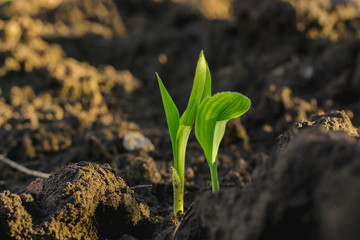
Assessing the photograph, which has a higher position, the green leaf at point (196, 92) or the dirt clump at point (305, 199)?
the green leaf at point (196, 92)

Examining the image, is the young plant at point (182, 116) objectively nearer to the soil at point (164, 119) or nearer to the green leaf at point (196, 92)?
the green leaf at point (196, 92)

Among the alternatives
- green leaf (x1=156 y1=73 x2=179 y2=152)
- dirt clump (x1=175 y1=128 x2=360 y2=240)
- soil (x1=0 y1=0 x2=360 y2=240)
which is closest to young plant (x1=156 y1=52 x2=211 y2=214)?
green leaf (x1=156 y1=73 x2=179 y2=152)

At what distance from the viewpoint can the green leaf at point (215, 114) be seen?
1404 mm

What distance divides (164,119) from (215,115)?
233 cm

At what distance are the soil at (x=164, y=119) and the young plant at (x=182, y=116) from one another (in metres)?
0.19

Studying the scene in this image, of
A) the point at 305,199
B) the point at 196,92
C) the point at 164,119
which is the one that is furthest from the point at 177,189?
the point at 164,119

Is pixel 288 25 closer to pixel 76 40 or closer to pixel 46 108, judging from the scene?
pixel 46 108

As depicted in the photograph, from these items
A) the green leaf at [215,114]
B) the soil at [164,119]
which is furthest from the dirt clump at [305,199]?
the green leaf at [215,114]

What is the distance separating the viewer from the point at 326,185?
83 cm

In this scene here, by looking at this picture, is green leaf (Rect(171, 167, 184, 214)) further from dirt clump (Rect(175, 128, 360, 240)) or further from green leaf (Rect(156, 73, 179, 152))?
dirt clump (Rect(175, 128, 360, 240))

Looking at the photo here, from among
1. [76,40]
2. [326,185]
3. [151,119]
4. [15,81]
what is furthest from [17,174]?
[76,40]

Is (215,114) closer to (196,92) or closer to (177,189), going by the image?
(196,92)

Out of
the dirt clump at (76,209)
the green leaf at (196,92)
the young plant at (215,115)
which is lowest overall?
the dirt clump at (76,209)

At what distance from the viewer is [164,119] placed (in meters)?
3.83
